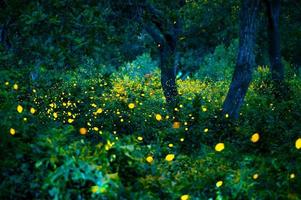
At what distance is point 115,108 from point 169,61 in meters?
2.37

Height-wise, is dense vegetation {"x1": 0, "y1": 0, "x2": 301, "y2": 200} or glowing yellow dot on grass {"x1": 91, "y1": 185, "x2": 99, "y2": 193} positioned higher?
dense vegetation {"x1": 0, "y1": 0, "x2": 301, "y2": 200}

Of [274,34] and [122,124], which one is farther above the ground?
[274,34]

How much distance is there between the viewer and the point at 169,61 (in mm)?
12812

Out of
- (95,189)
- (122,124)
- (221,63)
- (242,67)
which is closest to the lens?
(95,189)

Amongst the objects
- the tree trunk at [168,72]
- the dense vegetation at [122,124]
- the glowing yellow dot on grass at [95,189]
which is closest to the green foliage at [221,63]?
the dense vegetation at [122,124]

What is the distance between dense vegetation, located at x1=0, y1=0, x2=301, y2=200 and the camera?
388 centimetres

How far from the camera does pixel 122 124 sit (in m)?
10.3

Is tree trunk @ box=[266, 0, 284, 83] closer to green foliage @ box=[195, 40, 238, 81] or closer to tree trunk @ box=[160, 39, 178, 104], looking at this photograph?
tree trunk @ box=[160, 39, 178, 104]

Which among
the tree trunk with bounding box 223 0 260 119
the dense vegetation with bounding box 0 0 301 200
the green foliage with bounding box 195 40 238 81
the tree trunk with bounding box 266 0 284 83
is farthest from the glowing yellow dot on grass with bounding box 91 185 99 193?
the green foliage with bounding box 195 40 238 81

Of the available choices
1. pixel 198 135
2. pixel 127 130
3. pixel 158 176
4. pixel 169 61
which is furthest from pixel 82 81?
pixel 158 176

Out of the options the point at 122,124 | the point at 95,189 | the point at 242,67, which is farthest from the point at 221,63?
the point at 95,189

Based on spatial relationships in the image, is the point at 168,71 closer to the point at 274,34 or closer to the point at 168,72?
the point at 168,72

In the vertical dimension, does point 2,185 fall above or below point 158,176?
below

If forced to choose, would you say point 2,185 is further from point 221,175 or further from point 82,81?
point 82,81
